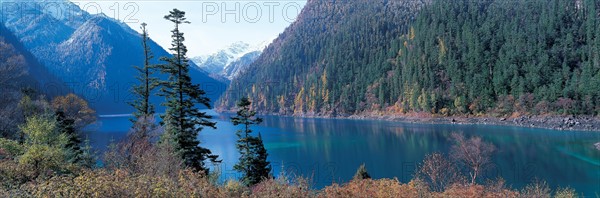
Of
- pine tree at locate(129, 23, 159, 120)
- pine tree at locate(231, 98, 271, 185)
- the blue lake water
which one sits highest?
pine tree at locate(129, 23, 159, 120)

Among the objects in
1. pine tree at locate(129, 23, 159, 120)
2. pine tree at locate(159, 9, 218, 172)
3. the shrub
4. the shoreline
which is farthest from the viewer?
the shoreline

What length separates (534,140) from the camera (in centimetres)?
7219

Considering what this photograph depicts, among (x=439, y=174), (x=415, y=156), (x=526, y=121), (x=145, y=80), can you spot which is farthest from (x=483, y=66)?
(x=145, y=80)

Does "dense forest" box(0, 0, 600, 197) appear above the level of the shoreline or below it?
above

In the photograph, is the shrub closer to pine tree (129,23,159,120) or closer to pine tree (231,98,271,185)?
pine tree (231,98,271,185)

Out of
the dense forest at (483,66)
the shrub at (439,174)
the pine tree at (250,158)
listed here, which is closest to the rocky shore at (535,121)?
the dense forest at (483,66)

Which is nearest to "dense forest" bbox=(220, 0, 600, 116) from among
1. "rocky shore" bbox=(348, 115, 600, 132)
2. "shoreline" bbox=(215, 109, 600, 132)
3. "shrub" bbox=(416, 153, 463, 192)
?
"shoreline" bbox=(215, 109, 600, 132)

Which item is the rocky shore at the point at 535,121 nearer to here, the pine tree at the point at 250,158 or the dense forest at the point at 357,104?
the dense forest at the point at 357,104

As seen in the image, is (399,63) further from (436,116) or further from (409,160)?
(409,160)

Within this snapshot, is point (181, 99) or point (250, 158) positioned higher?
point (181, 99)

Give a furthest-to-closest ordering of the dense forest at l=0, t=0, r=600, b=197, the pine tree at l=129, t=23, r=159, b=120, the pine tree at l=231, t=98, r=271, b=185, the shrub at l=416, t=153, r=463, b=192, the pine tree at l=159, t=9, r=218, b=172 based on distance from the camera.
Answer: the shrub at l=416, t=153, r=463, b=192 → the pine tree at l=231, t=98, r=271, b=185 → the pine tree at l=129, t=23, r=159, b=120 → the pine tree at l=159, t=9, r=218, b=172 → the dense forest at l=0, t=0, r=600, b=197

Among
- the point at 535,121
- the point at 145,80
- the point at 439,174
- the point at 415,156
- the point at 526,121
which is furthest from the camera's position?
the point at 526,121

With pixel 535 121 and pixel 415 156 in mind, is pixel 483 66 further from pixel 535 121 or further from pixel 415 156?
pixel 415 156

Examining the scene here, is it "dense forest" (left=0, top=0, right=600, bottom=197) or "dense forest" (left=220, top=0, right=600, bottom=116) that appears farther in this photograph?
"dense forest" (left=220, top=0, right=600, bottom=116)
